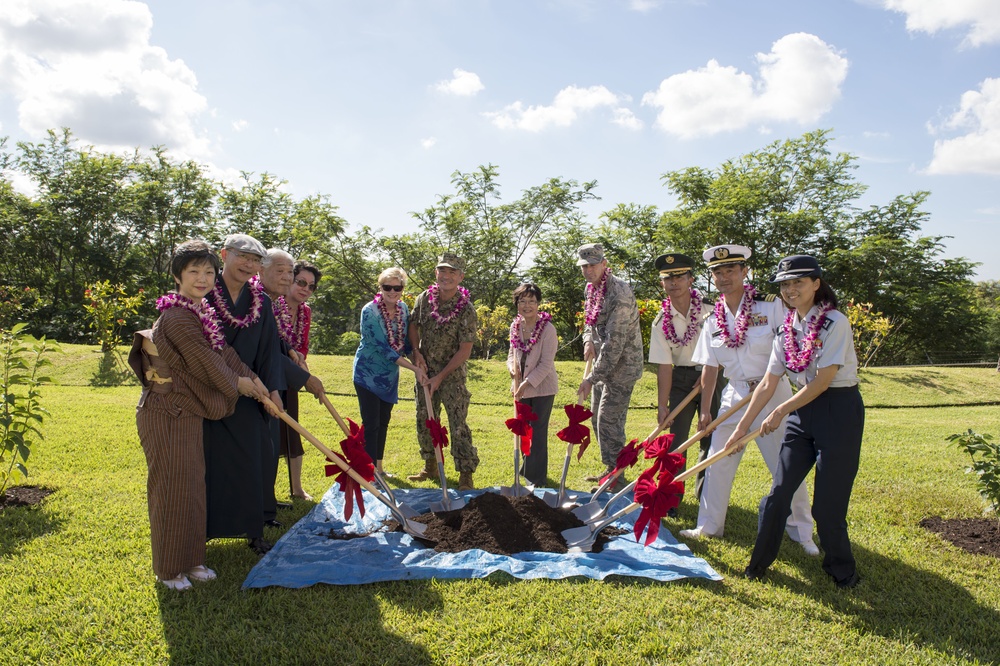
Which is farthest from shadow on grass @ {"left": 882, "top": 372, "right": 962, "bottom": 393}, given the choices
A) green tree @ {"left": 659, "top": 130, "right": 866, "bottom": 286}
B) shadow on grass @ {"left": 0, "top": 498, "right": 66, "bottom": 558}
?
shadow on grass @ {"left": 0, "top": 498, "right": 66, "bottom": 558}

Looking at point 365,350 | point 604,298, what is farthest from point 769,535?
A: point 365,350

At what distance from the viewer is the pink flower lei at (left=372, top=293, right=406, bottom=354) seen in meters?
5.79

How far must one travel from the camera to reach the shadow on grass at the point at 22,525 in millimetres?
4198

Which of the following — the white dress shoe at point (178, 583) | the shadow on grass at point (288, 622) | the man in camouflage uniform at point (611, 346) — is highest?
the man in camouflage uniform at point (611, 346)

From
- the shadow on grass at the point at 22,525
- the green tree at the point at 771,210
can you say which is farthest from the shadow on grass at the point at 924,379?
the shadow on grass at the point at 22,525

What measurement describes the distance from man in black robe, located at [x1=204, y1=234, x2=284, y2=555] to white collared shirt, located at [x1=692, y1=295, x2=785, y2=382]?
128 inches

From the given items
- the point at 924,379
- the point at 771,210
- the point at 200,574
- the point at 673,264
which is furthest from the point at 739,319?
the point at 771,210

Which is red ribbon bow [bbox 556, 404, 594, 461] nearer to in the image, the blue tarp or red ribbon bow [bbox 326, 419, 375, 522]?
the blue tarp

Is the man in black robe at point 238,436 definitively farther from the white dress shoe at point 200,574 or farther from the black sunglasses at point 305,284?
the black sunglasses at point 305,284

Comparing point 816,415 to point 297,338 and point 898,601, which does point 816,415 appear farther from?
point 297,338

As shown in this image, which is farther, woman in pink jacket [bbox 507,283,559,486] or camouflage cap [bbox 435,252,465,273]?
woman in pink jacket [bbox 507,283,559,486]

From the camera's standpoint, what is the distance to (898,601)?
3645mm

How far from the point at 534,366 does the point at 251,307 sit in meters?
2.63

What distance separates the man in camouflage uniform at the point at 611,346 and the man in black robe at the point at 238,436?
268 centimetres
